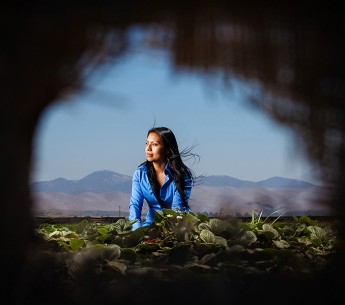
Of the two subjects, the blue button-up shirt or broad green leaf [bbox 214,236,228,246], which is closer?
broad green leaf [bbox 214,236,228,246]

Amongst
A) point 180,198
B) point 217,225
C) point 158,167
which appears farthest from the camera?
point 158,167

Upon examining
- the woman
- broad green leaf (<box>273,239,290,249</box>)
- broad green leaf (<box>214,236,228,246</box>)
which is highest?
the woman

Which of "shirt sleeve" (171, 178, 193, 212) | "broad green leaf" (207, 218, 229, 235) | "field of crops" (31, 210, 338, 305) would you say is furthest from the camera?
"shirt sleeve" (171, 178, 193, 212)

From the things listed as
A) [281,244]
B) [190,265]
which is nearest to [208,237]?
[190,265]

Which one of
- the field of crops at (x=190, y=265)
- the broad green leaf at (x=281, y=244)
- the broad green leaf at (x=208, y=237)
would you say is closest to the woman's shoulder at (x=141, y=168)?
the field of crops at (x=190, y=265)

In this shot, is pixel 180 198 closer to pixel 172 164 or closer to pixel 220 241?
pixel 172 164

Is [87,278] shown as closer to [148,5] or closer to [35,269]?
[35,269]

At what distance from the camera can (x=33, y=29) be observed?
5.32 feet

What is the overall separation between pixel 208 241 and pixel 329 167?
111 cm

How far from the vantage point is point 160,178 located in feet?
15.9

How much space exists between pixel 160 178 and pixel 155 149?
0.26m

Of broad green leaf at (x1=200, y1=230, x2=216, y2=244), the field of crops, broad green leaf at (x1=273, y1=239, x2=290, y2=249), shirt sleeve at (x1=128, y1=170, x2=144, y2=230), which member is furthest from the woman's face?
broad green leaf at (x1=200, y1=230, x2=216, y2=244)

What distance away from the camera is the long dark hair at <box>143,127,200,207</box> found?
15.5 ft

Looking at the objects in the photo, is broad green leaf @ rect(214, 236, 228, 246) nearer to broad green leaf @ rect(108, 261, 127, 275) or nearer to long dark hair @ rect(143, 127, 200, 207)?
broad green leaf @ rect(108, 261, 127, 275)
